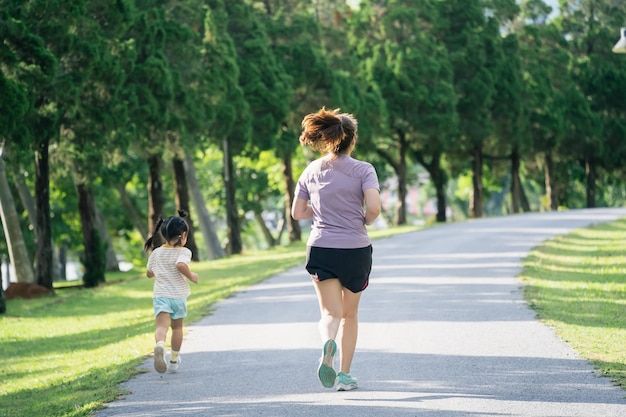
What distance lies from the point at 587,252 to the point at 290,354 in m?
15.3

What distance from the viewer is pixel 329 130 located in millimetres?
7770

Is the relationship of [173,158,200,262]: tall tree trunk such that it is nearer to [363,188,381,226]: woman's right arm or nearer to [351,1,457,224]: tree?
[351,1,457,224]: tree

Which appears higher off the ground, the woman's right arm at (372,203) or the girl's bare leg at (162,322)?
the woman's right arm at (372,203)

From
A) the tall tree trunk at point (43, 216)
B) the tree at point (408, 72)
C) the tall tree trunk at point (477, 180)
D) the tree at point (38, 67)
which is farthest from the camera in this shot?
the tall tree trunk at point (477, 180)

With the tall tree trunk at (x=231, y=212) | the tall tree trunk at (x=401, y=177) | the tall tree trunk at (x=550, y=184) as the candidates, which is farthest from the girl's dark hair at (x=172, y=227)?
the tall tree trunk at (x=550, y=184)

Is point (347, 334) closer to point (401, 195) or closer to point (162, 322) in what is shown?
point (162, 322)

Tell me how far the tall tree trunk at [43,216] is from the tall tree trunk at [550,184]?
37.1 metres

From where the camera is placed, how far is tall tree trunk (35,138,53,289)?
90.6ft

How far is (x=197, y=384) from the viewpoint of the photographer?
29.0ft

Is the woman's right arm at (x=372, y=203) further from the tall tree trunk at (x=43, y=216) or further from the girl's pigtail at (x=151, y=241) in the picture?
the tall tree trunk at (x=43, y=216)

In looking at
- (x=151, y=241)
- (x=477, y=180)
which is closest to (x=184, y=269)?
(x=151, y=241)

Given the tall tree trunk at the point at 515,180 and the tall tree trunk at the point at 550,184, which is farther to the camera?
the tall tree trunk at the point at 550,184

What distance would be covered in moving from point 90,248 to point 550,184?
3502 centimetres

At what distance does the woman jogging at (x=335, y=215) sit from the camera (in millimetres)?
7773
